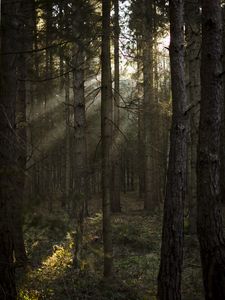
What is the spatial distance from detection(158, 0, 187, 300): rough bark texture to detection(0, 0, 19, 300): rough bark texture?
2.66 m

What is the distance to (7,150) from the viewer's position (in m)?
5.98

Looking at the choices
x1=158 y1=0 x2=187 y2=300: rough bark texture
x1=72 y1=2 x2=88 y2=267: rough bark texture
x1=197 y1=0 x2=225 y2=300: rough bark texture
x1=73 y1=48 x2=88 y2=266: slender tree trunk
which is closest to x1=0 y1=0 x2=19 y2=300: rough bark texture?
x1=158 y1=0 x2=187 y2=300: rough bark texture

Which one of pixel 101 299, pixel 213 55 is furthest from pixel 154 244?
pixel 213 55

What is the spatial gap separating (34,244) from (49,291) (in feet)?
15.2

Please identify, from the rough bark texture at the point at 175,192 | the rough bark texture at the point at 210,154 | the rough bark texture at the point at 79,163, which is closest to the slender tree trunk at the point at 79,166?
the rough bark texture at the point at 79,163

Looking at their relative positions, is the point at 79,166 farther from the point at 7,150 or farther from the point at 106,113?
the point at 7,150

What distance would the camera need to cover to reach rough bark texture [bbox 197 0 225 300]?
6.44 m

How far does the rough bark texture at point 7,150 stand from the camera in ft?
17.0

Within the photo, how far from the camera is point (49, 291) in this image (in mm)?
8164

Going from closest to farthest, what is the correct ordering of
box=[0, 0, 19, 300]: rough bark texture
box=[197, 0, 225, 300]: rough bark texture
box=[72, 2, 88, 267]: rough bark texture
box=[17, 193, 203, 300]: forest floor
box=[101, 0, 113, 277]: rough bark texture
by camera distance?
box=[0, 0, 19, 300]: rough bark texture < box=[197, 0, 225, 300]: rough bark texture < box=[17, 193, 203, 300]: forest floor < box=[101, 0, 113, 277]: rough bark texture < box=[72, 2, 88, 267]: rough bark texture

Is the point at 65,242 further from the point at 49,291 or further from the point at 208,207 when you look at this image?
the point at 208,207

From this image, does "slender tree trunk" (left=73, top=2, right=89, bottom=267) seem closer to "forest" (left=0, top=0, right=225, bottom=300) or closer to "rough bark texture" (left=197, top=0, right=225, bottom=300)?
"forest" (left=0, top=0, right=225, bottom=300)

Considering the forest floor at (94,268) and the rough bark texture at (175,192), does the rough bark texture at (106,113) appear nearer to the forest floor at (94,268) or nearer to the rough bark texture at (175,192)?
the forest floor at (94,268)

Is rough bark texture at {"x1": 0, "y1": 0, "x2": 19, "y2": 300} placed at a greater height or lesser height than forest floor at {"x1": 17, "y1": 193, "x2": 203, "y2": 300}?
greater
